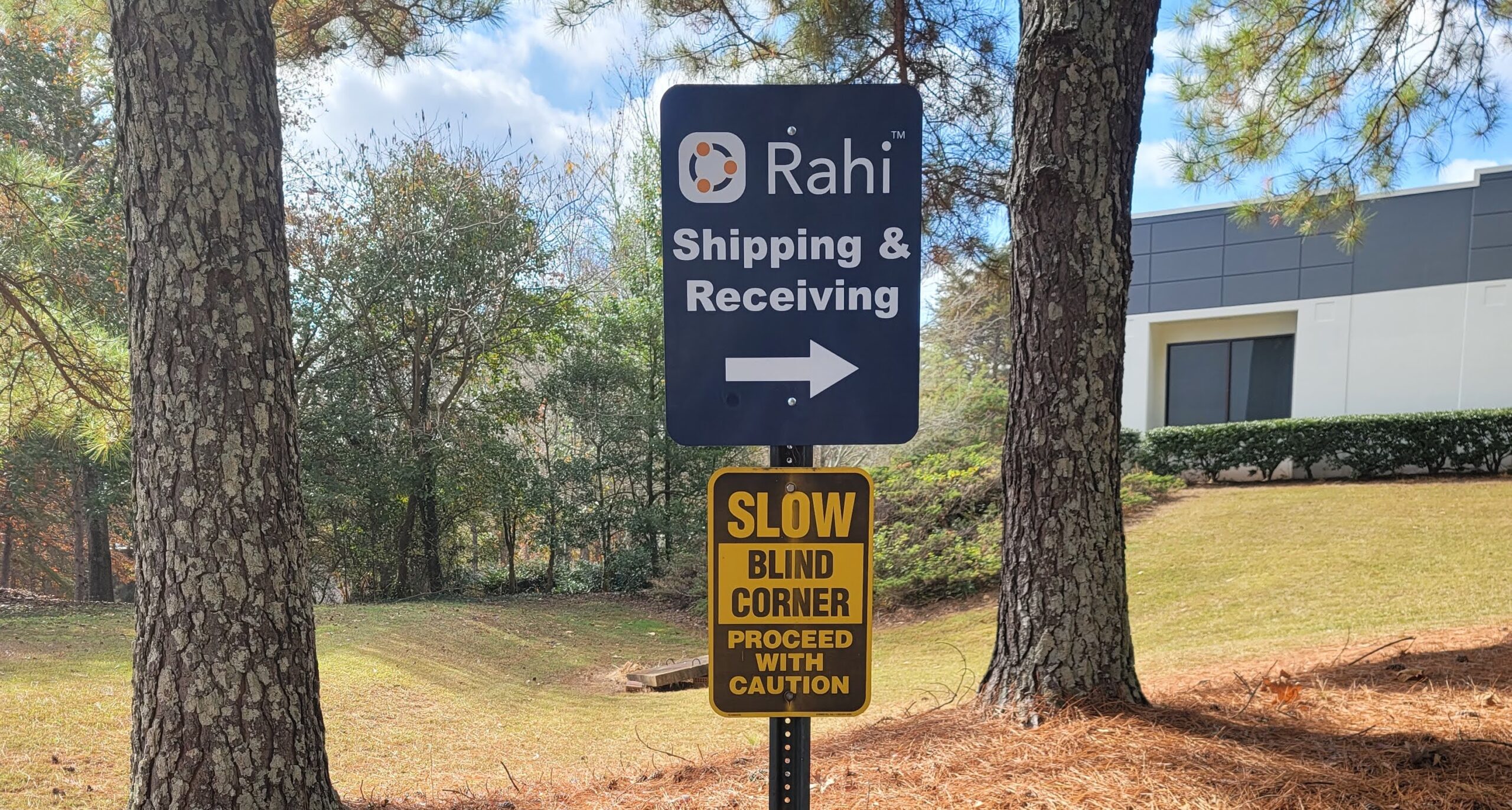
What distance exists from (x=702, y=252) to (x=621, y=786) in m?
2.35

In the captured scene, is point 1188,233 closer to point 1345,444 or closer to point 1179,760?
point 1345,444

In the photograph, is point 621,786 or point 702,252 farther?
point 621,786

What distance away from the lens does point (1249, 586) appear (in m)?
8.13

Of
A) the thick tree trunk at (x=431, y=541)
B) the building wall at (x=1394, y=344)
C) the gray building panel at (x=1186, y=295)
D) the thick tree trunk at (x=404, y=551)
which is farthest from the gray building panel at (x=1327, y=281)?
the thick tree trunk at (x=404, y=551)

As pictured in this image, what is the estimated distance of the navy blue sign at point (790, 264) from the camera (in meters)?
1.53

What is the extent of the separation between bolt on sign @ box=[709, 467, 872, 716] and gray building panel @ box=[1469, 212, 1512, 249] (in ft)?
59.1

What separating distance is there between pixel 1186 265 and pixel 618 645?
13761 millimetres

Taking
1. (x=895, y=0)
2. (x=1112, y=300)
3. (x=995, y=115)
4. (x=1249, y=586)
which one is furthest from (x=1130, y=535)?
(x=1112, y=300)

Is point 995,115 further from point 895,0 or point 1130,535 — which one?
point 1130,535

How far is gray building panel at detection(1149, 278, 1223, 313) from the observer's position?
661 inches

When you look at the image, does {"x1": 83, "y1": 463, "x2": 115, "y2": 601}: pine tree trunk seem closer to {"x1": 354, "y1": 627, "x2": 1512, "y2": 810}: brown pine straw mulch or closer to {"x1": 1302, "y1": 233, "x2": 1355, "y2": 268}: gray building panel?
{"x1": 354, "y1": 627, "x2": 1512, "y2": 810}: brown pine straw mulch

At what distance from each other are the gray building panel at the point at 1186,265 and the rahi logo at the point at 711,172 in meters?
17.9

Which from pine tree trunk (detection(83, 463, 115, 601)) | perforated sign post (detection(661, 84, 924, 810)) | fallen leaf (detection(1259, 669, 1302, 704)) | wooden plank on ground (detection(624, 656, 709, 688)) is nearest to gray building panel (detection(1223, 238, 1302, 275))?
wooden plank on ground (detection(624, 656, 709, 688))

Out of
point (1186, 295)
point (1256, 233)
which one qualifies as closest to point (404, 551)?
point (1186, 295)
